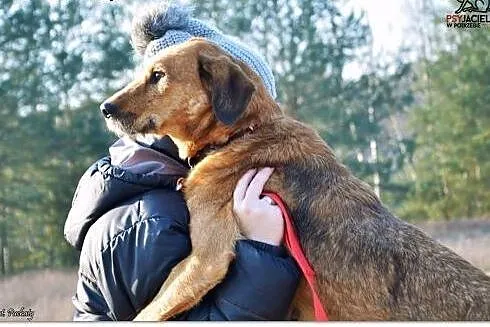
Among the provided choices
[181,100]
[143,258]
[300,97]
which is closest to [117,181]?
[143,258]

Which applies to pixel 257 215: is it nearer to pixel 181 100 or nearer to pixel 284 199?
pixel 284 199

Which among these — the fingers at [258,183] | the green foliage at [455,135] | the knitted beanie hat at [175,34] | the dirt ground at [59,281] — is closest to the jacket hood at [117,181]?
the fingers at [258,183]

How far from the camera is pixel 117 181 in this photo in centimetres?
232

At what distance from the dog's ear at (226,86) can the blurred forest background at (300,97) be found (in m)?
1.65

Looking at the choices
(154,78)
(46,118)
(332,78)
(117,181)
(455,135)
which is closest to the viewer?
(117,181)

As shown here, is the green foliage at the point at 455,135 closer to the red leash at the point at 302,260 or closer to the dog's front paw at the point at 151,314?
the red leash at the point at 302,260

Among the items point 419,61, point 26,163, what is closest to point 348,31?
point 419,61

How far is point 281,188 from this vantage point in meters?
2.54

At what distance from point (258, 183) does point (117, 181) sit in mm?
473

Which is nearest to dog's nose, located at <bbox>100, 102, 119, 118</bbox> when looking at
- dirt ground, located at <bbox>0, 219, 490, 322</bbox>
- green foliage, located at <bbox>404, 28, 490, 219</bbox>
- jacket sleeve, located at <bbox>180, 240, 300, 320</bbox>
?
jacket sleeve, located at <bbox>180, 240, 300, 320</bbox>

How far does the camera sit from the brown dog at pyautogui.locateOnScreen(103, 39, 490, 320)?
237 cm

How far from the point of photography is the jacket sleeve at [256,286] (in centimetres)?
223

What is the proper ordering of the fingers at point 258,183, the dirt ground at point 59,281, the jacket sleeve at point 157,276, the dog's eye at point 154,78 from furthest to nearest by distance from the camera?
the dirt ground at point 59,281 → the dog's eye at point 154,78 → the fingers at point 258,183 → the jacket sleeve at point 157,276

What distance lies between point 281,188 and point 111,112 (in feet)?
2.22
